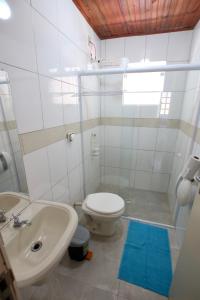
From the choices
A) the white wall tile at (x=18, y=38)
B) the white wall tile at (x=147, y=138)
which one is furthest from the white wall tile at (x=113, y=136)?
the white wall tile at (x=18, y=38)

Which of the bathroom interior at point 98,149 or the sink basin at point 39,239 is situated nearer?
the sink basin at point 39,239

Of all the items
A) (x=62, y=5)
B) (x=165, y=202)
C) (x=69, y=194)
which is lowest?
(x=165, y=202)

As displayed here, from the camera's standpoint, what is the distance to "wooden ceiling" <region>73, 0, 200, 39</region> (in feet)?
4.82

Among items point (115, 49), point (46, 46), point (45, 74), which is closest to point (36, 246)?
point (45, 74)

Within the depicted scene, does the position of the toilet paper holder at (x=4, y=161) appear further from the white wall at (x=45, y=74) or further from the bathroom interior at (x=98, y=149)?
the white wall at (x=45, y=74)

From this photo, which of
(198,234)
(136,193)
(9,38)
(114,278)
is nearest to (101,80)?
(9,38)

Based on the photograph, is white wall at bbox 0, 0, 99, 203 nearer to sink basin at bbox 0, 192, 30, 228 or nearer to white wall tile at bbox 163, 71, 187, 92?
sink basin at bbox 0, 192, 30, 228

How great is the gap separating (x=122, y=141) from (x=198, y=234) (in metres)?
1.57

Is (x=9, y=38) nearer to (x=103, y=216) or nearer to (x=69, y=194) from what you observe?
(x=69, y=194)

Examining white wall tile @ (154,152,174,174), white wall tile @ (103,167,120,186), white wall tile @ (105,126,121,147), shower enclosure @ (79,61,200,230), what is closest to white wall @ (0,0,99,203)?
shower enclosure @ (79,61,200,230)

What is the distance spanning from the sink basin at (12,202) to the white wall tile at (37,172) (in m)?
0.07

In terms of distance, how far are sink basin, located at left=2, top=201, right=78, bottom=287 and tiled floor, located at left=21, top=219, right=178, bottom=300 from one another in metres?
0.60

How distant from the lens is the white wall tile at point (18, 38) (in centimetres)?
79

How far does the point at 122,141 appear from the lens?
2.23m
